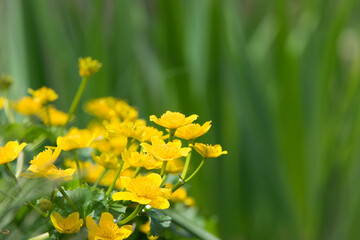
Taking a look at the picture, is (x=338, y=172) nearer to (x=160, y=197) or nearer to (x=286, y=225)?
(x=286, y=225)

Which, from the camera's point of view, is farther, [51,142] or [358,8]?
[358,8]

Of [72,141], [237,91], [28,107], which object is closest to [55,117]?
[28,107]

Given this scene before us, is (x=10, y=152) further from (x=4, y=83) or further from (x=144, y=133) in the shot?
(x=4, y=83)

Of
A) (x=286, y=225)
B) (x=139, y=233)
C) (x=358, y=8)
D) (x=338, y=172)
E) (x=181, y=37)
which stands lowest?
(x=286, y=225)

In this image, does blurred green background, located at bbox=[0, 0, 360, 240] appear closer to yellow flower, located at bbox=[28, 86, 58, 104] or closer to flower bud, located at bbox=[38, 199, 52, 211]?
yellow flower, located at bbox=[28, 86, 58, 104]

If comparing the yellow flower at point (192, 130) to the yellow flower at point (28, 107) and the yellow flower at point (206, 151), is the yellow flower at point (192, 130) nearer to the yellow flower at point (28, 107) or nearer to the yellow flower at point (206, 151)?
the yellow flower at point (206, 151)

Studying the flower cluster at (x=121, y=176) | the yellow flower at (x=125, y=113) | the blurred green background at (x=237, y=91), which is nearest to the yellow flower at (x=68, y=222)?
the flower cluster at (x=121, y=176)

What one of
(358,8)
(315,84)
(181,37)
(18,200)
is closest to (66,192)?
(18,200)
